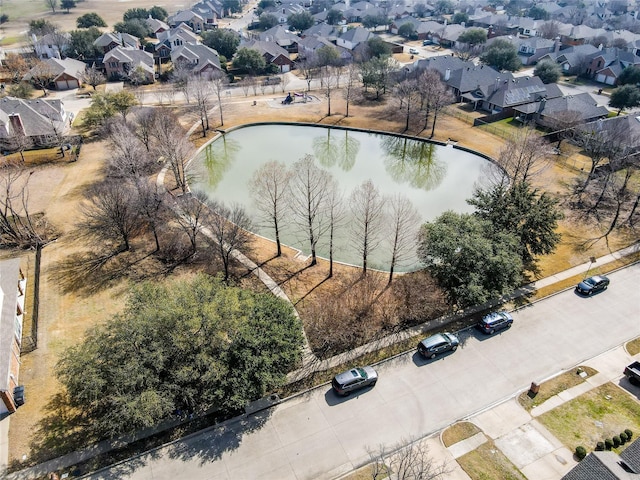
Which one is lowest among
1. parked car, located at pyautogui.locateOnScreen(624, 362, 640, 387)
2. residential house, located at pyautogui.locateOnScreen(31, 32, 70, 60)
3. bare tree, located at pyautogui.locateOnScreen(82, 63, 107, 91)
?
parked car, located at pyautogui.locateOnScreen(624, 362, 640, 387)

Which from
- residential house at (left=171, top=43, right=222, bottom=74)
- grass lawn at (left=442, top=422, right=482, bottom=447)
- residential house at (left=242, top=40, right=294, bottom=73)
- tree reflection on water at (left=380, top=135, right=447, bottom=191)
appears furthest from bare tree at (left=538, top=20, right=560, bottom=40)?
grass lawn at (left=442, top=422, right=482, bottom=447)

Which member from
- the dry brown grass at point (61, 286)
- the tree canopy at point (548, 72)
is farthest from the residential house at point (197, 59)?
the tree canopy at point (548, 72)

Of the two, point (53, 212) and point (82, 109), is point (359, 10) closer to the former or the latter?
point (82, 109)

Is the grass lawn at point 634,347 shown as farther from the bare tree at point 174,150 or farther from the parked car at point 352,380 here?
the bare tree at point 174,150

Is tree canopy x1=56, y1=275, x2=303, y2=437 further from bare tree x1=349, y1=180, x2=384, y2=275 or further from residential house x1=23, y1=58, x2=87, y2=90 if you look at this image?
residential house x1=23, y1=58, x2=87, y2=90

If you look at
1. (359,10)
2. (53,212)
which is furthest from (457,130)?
(359,10)

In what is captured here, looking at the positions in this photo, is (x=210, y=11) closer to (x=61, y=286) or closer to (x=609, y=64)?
(x=609, y=64)
